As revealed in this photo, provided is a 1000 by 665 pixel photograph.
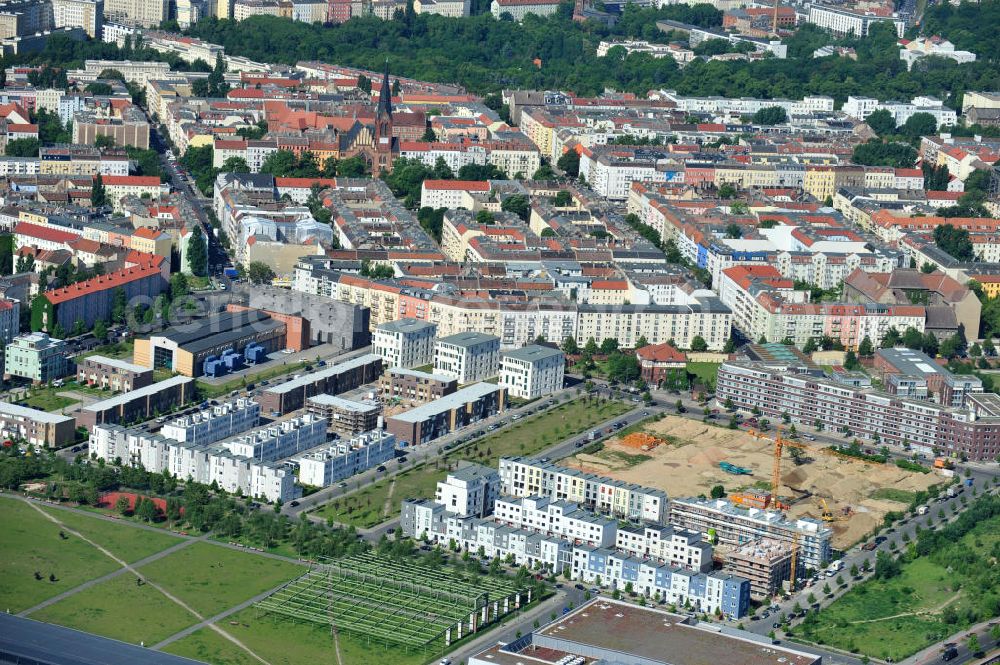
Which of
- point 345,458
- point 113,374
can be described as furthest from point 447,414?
point 113,374

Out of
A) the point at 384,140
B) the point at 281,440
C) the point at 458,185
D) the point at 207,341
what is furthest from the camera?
the point at 384,140

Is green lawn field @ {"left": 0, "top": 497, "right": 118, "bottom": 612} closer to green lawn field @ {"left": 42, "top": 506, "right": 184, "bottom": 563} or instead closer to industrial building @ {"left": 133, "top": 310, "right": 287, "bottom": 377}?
green lawn field @ {"left": 42, "top": 506, "right": 184, "bottom": 563}

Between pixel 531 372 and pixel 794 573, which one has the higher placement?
pixel 531 372

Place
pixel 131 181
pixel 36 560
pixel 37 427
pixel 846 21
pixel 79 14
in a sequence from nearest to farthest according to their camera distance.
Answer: pixel 36 560
pixel 37 427
pixel 131 181
pixel 79 14
pixel 846 21

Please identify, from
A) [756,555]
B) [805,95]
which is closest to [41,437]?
[756,555]

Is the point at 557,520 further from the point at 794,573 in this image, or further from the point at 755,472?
the point at 755,472

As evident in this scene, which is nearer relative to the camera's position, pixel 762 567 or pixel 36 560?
pixel 762 567

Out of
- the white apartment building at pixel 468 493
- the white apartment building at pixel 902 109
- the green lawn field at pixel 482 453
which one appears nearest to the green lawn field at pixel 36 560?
the green lawn field at pixel 482 453
